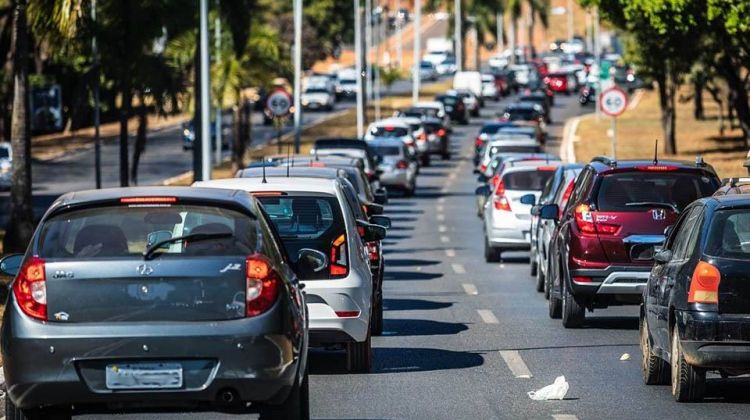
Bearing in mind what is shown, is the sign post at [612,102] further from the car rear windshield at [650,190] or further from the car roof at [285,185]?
the car roof at [285,185]

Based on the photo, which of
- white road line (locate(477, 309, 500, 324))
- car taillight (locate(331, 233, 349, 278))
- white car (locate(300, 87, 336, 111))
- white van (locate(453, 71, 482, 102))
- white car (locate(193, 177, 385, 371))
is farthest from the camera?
white van (locate(453, 71, 482, 102))

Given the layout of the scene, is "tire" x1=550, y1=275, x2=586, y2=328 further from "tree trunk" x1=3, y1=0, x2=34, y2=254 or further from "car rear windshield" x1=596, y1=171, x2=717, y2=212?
"tree trunk" x1=3, y1=0, x2=34, y2=254

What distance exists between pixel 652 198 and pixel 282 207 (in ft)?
15.4

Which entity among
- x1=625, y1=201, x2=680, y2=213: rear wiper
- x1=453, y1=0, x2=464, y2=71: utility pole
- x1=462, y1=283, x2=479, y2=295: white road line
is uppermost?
x1=453, y1=0, x2=464, y2=71: utility pole

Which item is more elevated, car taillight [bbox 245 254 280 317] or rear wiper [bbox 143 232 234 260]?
rear wiper [bbox 143 232 234 260]

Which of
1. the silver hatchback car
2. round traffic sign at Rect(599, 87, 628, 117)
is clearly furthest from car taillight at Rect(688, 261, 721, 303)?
round traffic sign at Rect(599, 87, 628, 117)

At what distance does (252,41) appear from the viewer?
5766 cm

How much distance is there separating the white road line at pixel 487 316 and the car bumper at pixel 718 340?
669 cm

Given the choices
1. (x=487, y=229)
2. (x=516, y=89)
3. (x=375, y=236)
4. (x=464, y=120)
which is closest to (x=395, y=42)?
(x=516, y=89)

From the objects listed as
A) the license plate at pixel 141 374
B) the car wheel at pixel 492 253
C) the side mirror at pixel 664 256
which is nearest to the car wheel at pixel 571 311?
the side mirror at pixel 664 256

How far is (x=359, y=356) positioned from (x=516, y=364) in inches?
59.9

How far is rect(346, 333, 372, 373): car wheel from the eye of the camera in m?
13.8

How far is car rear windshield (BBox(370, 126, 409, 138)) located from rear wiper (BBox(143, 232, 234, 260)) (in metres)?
48.3

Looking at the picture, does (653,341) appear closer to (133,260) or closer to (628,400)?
(628,400)
